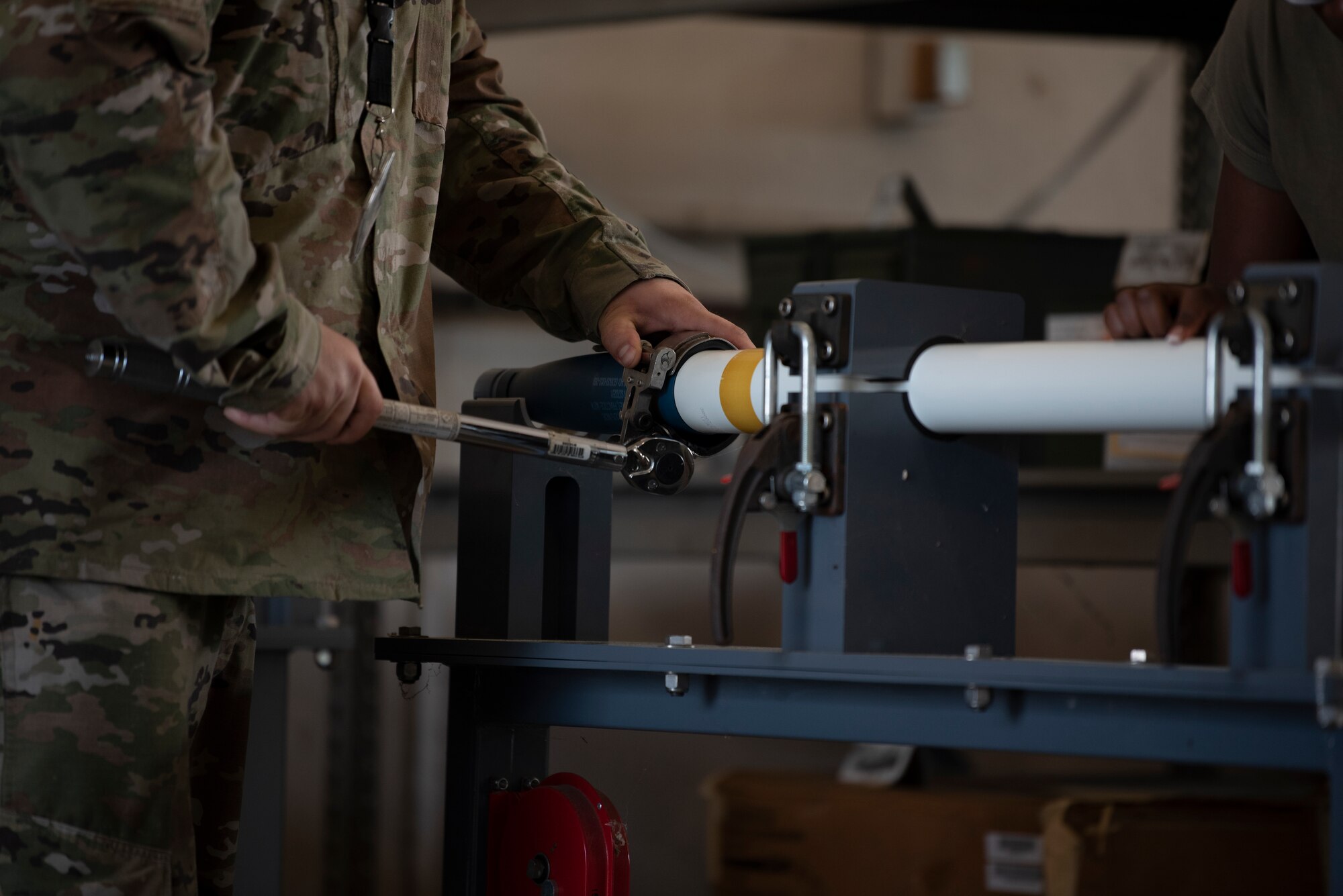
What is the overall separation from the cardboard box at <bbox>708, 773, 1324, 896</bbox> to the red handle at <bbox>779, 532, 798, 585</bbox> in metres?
1.17

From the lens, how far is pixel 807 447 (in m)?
0.89

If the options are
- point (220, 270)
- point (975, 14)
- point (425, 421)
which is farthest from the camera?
point (975, 14)

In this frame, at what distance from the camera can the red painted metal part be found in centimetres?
107

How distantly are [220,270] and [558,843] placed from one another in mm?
508

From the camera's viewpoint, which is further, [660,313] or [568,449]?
[660,313]

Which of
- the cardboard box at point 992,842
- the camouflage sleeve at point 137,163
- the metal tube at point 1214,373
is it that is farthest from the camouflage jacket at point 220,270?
the cardboard box at point 992,842

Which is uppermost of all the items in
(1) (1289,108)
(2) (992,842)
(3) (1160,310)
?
(1) (1289,108)

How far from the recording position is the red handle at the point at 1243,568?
787mm

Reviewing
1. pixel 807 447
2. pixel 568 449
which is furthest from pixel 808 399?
pixel 568 449

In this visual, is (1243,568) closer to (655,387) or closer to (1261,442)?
(1261,442)

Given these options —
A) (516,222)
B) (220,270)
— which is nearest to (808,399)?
(220,270)

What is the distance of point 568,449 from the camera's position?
1.09 metres

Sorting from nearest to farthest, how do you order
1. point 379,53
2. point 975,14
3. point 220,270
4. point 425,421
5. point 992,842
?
point 220,270
point 425,421
point 379,53
point 992,842
point 975,14

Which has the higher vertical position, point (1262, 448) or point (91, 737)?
point (1262, 448)
